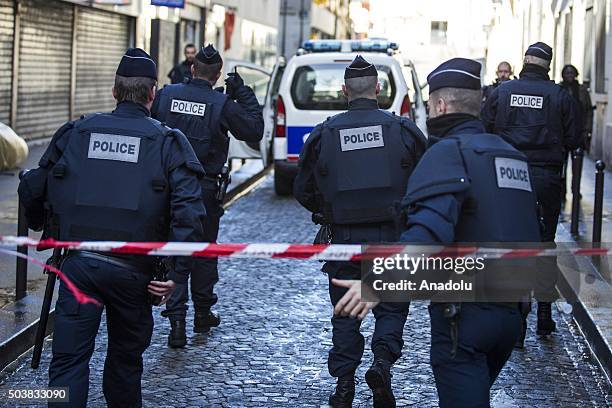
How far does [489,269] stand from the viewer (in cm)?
441

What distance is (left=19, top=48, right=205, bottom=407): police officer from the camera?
506cm

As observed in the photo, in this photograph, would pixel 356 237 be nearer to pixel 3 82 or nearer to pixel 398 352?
pixel 398 352

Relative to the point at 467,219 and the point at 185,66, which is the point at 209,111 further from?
the point at 185,66

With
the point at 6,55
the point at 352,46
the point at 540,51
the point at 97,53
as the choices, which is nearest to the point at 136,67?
the point at 540,51

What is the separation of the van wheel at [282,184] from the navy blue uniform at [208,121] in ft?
28.1

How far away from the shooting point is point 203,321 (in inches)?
317

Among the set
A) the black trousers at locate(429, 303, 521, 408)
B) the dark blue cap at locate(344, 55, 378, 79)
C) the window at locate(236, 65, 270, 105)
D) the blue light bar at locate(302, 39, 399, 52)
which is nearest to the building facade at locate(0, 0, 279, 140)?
the window at locate(236, 65, 270, 105)

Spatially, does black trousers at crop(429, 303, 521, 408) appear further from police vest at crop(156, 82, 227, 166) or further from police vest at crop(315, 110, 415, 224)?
police vest at crop(156, 82, 227, 166)

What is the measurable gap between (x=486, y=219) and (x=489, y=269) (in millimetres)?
204

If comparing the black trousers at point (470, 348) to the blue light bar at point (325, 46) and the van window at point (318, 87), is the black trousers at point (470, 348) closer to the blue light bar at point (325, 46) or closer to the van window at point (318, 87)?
the van window at point (318, 87)

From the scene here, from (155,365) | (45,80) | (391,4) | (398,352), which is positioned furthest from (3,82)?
(391,4)

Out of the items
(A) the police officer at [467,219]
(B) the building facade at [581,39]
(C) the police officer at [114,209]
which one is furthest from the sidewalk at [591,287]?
(B) the building facade at [581,39]

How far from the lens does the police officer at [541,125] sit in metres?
7.99

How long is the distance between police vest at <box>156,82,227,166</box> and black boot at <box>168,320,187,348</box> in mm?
998
